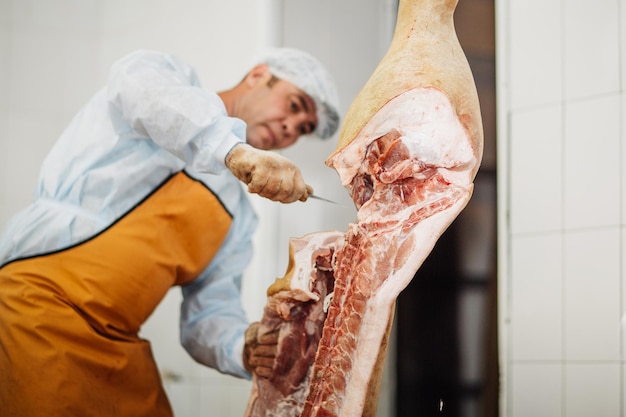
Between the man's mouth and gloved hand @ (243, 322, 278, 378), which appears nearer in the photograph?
gloved hand @ (243, 322, 278, 378)

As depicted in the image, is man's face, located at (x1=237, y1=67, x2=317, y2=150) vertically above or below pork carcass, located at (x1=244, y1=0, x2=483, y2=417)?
above

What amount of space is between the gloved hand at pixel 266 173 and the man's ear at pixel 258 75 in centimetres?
37

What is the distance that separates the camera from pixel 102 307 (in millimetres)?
1788

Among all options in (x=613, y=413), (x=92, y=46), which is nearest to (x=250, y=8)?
(x=92, y=46)

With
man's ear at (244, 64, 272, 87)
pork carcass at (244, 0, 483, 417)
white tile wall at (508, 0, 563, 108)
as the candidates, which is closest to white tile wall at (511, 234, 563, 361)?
white tile wall at (508, 0, 563, 108)

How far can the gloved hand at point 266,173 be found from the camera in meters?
1.57

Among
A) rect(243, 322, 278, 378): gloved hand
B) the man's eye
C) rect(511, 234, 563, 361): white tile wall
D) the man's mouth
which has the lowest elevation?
rect(243, 322, 278, 378): gloved hand

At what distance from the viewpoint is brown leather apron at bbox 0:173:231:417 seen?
5.77 ft

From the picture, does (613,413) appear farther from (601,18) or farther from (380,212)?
(601,18)

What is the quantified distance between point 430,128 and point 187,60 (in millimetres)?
870

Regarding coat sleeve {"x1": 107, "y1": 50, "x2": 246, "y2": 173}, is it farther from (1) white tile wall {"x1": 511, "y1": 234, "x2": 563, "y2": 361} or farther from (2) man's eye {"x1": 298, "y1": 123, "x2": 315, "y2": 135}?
(1) white tile wall {"x1": 511, "y1": 234, "x2": 563, "y2": 361}

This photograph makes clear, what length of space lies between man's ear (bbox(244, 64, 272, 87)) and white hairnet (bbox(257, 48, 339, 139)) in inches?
0.7

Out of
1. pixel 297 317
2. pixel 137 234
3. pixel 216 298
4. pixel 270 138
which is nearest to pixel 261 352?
pixel 297 317

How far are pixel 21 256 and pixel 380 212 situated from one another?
921mm
